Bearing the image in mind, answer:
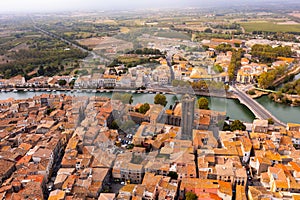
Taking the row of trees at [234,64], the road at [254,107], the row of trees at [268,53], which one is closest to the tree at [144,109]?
the road at [254,107]

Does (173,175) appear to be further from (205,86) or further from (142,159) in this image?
(205,86)

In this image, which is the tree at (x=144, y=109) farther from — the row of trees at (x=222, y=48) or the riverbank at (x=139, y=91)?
the row of trees at (x=222, y=48)

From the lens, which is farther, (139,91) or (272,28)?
(272,28)

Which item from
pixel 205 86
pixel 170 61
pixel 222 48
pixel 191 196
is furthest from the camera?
pixel 222 48

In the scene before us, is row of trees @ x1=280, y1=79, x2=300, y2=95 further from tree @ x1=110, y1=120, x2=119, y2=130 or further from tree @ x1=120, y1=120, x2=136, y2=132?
tree @ x1=110, y1=120, x2=119, y2=130

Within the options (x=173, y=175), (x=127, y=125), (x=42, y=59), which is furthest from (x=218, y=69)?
(x=42, y=59)

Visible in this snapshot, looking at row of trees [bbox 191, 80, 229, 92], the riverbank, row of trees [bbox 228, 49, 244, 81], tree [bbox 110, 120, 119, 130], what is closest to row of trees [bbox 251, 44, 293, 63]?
row of trees [bbox 228, 49, 244, 81]

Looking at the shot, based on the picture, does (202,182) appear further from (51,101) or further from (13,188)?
(51,101)

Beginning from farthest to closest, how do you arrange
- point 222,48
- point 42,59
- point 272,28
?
point 272,28 < point 222,48 < point 42,59
